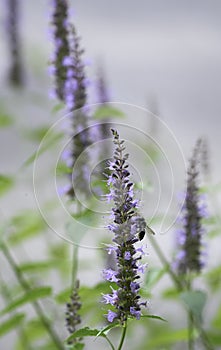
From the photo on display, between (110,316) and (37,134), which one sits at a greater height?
(37,134)

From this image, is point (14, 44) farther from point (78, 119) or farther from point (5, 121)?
point (78, 119)

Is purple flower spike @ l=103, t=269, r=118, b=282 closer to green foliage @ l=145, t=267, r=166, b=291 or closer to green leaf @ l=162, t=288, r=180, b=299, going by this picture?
green foliage @ l=145, t=267, r=166, b=291

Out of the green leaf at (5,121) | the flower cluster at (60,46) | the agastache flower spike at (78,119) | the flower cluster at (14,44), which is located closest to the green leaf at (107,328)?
the agastache flower spike at (78,119)

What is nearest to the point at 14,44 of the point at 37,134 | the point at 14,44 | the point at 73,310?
the point at 14,44

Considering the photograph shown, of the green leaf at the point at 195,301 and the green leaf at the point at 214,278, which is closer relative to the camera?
the green leaf at the point at 195,301

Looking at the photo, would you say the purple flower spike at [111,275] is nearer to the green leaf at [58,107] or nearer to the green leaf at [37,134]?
the green leaf at [58,107]

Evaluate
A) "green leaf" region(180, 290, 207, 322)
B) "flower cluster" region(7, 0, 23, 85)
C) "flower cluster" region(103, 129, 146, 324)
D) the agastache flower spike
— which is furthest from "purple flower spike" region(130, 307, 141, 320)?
"flower cluster" region(7, 0, 23, 85)
